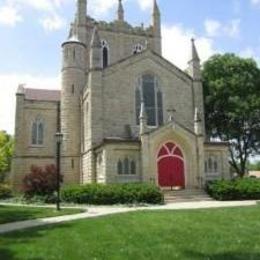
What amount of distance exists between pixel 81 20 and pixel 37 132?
15305 millimetres

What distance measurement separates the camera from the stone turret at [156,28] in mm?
50094

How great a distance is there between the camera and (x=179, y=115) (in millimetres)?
36344

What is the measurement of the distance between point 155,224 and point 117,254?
494cm

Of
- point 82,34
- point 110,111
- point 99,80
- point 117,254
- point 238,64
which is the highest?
point 82,34

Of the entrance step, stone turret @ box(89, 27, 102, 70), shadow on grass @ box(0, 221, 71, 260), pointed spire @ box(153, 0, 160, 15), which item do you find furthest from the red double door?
pointed spire @ box(153, 0, 160, 15)

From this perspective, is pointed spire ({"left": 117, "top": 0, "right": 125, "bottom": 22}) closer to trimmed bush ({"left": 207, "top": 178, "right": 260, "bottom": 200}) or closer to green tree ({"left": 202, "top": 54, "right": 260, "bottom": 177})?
green tree ({"left": 202, "top": 54, "right": 260, "bottom": 177})

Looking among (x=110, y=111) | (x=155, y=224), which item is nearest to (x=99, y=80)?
(x=110, y=111)

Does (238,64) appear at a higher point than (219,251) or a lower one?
higher

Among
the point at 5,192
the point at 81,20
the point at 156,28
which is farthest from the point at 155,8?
the point at 5,192

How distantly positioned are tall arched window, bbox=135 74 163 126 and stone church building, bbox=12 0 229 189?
0.09 m

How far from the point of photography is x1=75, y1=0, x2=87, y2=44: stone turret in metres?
46.8

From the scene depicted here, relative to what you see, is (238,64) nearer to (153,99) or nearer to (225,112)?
(225,112)

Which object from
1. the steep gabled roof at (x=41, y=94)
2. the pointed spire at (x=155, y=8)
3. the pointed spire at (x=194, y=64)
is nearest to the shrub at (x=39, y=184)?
the steep gabled roof at (x=41, y=94)

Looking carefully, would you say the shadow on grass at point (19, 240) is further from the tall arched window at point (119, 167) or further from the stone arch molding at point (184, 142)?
the stone arch molding at point (184, 142)
